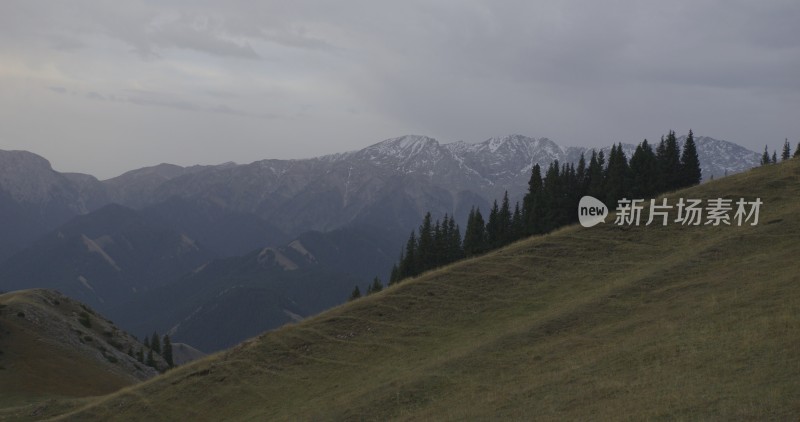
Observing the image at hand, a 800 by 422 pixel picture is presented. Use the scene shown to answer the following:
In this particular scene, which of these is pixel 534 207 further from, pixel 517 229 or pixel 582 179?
pixel 582 179

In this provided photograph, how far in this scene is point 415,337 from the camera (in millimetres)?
45469

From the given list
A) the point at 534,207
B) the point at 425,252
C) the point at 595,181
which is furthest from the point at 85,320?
the point at 595,181

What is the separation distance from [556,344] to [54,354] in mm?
58785

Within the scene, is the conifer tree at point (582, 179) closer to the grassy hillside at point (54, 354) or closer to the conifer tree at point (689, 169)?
the conifer tree at point (689, 169)

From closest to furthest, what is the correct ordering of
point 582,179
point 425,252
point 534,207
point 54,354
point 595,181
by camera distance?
point 54,354, point 534,207, point 595,181, point 582,179, point 425,252

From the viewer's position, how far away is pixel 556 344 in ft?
122

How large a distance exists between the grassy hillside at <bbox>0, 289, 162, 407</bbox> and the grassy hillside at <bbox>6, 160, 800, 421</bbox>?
1746 centimetres

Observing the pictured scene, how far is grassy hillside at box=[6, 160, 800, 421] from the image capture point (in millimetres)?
27328

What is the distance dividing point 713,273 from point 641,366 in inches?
634

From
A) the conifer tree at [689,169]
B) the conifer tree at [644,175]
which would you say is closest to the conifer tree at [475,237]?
the conifer tree at [644,175]

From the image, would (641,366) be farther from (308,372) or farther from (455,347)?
(308,372)

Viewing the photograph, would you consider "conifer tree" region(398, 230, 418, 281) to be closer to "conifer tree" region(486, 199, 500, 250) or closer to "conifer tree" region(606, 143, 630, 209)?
"conifer tree" region(486, 199, 500, 250)

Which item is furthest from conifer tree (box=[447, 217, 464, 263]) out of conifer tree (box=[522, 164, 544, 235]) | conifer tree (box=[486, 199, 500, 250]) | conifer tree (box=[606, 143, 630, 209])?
conifer tree (box=[606, 143, 630, 209])

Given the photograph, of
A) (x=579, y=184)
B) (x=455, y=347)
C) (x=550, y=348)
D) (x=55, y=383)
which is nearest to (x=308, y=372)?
(x=455, y=347)
